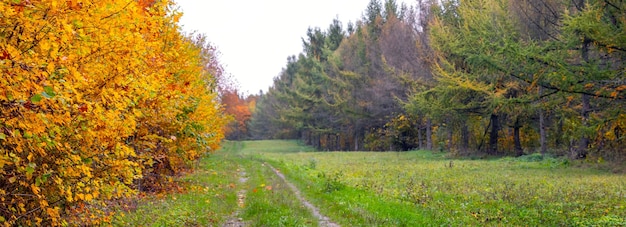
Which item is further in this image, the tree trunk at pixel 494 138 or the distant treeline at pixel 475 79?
the tree trunk at pixel 494 138

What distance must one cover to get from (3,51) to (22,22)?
0.37 meters

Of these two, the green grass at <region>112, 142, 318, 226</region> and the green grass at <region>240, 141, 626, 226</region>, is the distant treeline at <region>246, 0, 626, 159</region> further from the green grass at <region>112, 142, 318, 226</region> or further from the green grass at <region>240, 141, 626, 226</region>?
the green grass at <region>112, 142, 318, 226</region>

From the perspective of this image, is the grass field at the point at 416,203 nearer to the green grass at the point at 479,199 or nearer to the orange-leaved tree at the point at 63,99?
the green grass at the point at 479,199

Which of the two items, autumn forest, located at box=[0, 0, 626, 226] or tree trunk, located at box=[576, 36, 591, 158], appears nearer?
autumn forest, located at box=[0, 0, 626, 226]

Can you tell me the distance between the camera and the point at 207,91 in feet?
62.8

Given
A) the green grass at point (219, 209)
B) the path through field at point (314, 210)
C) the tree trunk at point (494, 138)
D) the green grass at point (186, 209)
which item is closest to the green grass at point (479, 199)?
the path through field at point (314, 210)

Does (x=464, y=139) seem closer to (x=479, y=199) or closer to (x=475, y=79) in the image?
(x=475, y=79)

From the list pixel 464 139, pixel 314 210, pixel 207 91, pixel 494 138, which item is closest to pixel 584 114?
pixel 494 138

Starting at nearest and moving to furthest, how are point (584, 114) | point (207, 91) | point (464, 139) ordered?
point (207, 91), point (584, 114), point (464, 139)

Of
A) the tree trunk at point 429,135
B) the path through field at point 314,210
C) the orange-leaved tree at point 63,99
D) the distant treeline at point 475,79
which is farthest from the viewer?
the tree trunk at point 429,135

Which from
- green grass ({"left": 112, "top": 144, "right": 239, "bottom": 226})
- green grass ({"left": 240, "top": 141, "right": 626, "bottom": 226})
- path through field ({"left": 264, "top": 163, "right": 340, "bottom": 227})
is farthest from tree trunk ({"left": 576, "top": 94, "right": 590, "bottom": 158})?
green grass ({"left": 112, "top": 144, "right": 239, "bottom": 226})

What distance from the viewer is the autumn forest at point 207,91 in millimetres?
5242

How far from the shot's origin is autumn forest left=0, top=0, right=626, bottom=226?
524 centimetres

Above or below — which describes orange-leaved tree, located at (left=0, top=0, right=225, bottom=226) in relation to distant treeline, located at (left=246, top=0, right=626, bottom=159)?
below
